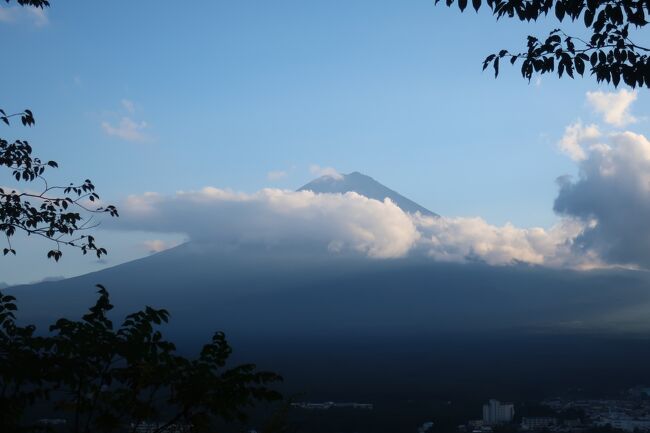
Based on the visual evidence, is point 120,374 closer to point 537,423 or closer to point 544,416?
point 537,423

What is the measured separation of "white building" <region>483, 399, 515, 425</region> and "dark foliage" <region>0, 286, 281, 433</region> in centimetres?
1555

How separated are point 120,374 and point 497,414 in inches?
686

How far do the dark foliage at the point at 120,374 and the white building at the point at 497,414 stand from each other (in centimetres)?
1555

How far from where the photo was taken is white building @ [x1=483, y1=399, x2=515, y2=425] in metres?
19.0

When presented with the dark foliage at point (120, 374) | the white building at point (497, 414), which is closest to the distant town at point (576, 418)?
the white building at point (497, 414)

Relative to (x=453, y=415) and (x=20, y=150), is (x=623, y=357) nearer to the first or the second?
(x=453, y=415)

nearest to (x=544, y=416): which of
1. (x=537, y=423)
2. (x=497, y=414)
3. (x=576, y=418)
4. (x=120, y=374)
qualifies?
(x=497, y=414)

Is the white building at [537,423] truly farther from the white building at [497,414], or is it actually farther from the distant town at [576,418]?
the white building at [497,414]

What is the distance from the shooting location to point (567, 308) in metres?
97.6

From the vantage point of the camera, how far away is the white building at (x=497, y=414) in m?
19.0

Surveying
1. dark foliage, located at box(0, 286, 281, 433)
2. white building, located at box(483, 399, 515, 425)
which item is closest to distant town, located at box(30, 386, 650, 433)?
white building, located at box(483, 399, 515, 425)

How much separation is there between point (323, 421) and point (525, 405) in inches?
498

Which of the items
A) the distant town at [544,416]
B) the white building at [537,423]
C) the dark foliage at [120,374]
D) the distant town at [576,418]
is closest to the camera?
the dark foliage at [120,374]

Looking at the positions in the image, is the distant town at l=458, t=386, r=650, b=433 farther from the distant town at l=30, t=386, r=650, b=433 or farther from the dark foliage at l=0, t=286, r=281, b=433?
the dark foliage at l=0, t=286, r=281, b=433
